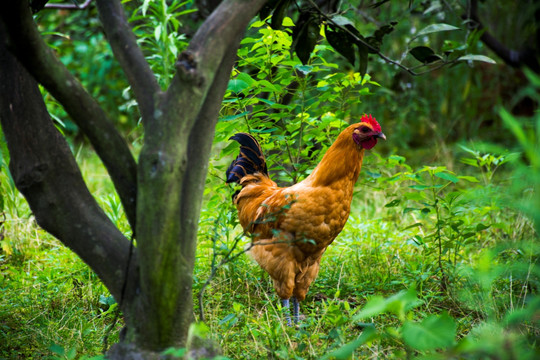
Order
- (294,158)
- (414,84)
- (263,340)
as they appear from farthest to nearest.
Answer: (414,84) < (294,158) < (263,340)

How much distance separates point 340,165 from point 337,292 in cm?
74

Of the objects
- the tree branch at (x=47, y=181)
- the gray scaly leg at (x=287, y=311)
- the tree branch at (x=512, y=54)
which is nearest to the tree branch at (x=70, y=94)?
the tree branch at (x=47, y=181)

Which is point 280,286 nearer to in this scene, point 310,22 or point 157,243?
point 157,243

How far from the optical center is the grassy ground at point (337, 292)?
2020 millimetres

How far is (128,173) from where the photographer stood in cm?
167

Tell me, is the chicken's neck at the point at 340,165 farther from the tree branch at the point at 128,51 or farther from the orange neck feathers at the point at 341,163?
the tree branch at the point at 128,51

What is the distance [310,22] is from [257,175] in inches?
55.4

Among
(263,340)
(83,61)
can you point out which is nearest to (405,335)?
(263,340)

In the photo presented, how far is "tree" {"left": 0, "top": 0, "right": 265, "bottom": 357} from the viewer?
1.51 m

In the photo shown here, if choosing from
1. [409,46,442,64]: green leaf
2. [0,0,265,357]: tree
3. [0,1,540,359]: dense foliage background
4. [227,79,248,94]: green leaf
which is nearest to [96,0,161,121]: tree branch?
[0,0,265,357]: tree

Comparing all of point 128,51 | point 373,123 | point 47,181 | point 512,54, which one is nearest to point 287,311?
point 373,123

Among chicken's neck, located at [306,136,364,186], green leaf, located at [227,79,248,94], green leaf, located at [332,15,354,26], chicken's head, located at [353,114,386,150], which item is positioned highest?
green leaf, located at [332,15,354,26]

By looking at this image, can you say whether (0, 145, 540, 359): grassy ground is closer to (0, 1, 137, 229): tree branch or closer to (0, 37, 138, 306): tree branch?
(0, 37, 138, 306): tree branch

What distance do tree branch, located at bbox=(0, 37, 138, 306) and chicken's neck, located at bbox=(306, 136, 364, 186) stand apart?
130cm
